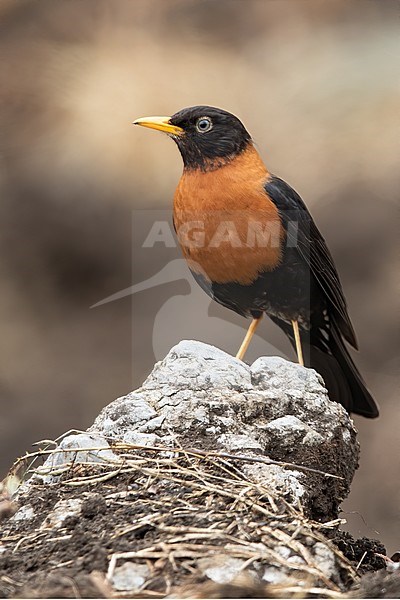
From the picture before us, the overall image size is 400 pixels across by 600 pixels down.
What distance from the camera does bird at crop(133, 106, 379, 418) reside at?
3.55 m

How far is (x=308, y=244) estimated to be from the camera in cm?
365

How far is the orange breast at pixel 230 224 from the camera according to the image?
3537mm

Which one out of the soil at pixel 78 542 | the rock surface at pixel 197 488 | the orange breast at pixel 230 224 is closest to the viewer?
the soil at pixel 78 542

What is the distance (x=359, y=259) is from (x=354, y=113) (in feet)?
3.07

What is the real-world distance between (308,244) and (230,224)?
363 millimetres

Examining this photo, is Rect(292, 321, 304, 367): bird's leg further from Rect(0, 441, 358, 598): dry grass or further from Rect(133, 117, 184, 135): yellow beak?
Rect(0, 441, 358, 598): dry grass

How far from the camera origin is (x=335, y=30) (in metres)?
4.27

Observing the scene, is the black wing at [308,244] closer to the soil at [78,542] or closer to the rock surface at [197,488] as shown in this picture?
the rock surface at [197,488]

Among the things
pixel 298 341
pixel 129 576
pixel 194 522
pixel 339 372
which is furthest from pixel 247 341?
pixel 129 576

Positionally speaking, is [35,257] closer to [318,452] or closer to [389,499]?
[389,499]

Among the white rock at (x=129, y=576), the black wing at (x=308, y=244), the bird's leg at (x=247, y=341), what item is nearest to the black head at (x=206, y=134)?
the black wing at (x=308, y=244)

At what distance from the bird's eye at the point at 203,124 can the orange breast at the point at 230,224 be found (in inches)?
6.8

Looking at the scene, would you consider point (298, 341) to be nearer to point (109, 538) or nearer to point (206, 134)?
point (206, 134)

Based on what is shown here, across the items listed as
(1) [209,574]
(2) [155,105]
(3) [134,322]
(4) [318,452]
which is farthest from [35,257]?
(1) [209,574]
